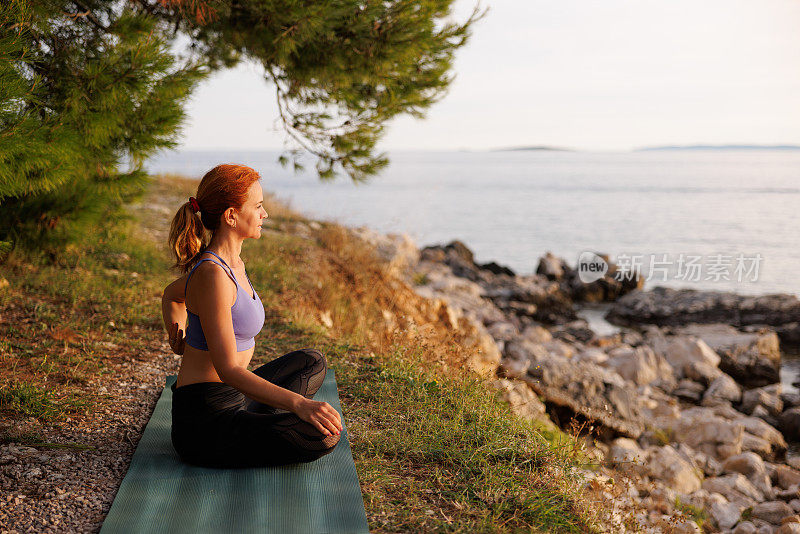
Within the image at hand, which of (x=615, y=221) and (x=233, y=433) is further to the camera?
(x=615, y=221)

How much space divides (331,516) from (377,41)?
4.28 meters

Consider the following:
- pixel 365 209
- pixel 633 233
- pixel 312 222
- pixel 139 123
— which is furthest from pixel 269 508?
pixel 365 209

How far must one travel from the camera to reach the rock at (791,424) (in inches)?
296

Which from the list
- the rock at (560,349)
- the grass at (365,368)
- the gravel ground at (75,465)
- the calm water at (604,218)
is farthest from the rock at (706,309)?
the gravel ground at (75,465)

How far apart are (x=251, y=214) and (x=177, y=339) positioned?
30.1 inches

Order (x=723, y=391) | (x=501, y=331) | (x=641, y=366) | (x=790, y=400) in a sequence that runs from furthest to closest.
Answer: (x=501, y=331) < (x=641, y=366) < (x=723, y=391) < (x=790, y=400)

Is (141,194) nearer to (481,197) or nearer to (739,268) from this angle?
(739,268)

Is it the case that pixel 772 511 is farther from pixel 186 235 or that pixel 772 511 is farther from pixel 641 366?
pixel 186 235

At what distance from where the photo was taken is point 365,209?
98.1ft

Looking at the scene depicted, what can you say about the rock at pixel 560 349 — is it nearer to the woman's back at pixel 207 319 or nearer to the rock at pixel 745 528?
the rock at pixel 745 528

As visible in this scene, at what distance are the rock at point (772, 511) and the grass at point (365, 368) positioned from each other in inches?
69.9

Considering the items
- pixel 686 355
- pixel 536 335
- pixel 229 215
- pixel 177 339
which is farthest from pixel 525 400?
pixel 536 335

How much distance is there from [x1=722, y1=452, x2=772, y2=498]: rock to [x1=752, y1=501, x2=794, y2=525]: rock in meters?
0.51

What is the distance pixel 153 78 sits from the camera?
14.6ft
